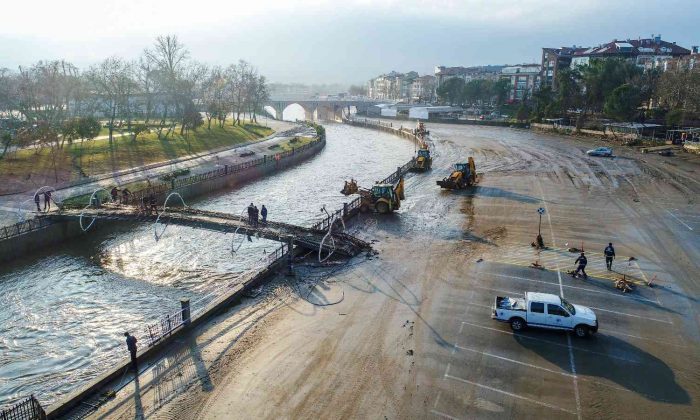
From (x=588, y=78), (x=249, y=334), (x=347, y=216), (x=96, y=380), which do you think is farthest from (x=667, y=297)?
(x=588, y=78)

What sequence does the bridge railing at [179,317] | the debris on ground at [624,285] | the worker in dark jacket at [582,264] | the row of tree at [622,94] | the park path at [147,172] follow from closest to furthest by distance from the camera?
1. the bridge railing at [179,317]
2. the debris on ground at [624,285]
3. the worker in dark jacket at [582,264]
4. the park path at [147,172]
5. the row of tree at [622,94]

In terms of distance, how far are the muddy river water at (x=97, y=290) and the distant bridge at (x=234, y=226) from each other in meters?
1.96

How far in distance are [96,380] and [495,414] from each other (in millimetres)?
13104

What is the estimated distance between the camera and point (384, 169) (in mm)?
71062

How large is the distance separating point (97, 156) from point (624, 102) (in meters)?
Answer: 82.6

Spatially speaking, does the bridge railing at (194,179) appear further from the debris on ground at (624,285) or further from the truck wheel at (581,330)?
the debris on ground at (624,285)

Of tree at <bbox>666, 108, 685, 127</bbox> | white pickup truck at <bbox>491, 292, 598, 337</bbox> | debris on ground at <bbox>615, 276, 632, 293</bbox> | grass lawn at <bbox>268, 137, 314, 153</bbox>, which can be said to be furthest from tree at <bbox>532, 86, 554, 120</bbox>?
white pickup truck at <bbox>491, 292, 598, 337</bbox>

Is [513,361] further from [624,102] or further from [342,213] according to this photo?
[624,102]

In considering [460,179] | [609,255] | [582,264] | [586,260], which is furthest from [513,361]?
[460,179]

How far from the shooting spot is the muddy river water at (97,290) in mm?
20828

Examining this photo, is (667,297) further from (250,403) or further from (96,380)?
(96,380)

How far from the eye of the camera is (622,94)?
9044 centimetres

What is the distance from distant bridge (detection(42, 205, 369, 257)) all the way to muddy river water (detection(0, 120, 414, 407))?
1.96m

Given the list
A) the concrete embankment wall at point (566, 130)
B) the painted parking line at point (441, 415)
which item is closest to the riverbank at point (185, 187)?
the painted parking line at point (441, 415)
